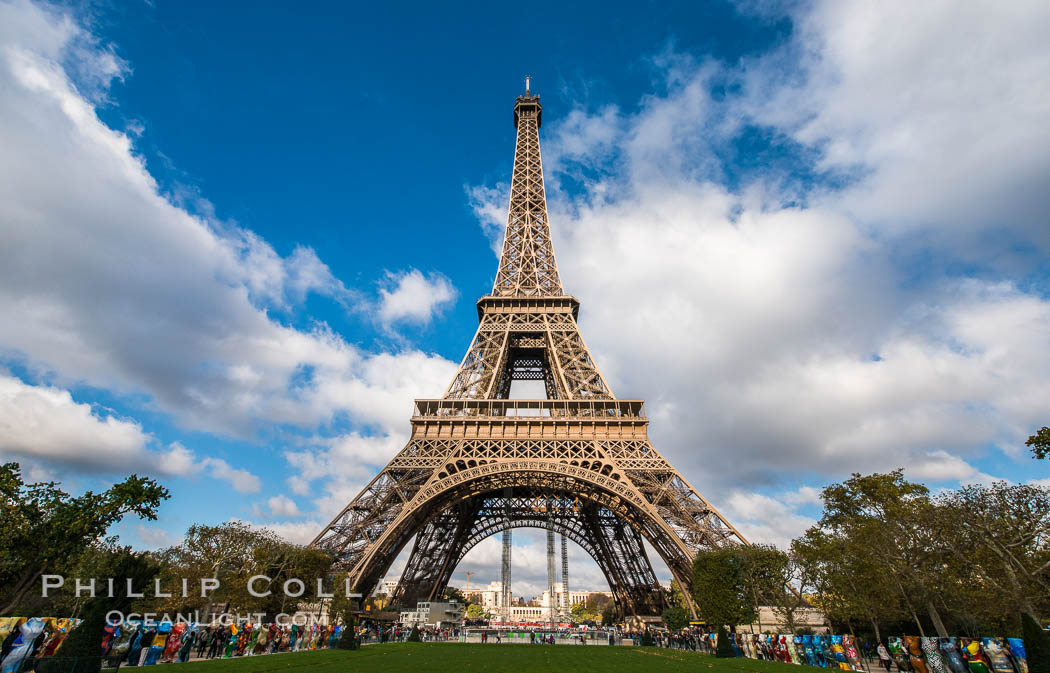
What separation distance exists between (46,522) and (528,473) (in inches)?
907

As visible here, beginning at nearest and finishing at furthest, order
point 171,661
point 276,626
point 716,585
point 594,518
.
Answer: point 171,661
point 276,626
point 716,585
point 594,518

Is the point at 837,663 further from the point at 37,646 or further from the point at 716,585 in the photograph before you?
the point at 37,646

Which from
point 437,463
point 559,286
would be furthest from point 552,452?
point 559,286

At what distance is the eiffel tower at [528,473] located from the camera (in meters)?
30.2

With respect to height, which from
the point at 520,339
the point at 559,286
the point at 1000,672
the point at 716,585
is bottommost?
the point at 1000,672

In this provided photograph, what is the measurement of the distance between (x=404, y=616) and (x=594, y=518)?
56.0ft

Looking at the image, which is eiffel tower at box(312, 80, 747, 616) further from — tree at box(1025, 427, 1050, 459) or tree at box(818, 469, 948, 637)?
tree at box(1025, 427, 1050, 459)

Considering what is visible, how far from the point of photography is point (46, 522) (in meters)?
14.3

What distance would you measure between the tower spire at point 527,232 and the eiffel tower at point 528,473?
130 millimetres

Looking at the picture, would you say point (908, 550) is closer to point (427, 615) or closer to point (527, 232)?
point (527, 232)

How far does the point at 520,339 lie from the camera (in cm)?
4222

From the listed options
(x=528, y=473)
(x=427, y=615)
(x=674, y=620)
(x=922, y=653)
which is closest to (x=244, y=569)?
(x=528, y=473)

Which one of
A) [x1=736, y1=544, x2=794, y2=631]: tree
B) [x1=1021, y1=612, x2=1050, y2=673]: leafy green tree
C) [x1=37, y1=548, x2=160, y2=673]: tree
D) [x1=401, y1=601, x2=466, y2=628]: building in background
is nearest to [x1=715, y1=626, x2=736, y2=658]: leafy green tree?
[x1=736, y1=544, x2=794, y2=631]: tree

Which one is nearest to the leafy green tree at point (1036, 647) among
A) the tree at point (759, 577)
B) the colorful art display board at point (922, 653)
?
the colorful art display board at point (922, 653)
